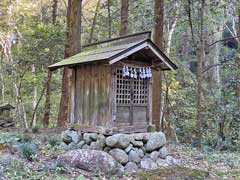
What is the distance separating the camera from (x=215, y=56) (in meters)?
18.6

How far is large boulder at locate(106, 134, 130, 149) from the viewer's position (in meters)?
7.04

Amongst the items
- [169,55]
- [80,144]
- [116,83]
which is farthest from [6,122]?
[116,83]

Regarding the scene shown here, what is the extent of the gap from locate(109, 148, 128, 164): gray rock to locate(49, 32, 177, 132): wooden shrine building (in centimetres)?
54

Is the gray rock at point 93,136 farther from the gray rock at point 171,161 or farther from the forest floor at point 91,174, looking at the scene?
the gray rock at point 171,161

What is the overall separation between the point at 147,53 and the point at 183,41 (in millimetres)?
11909

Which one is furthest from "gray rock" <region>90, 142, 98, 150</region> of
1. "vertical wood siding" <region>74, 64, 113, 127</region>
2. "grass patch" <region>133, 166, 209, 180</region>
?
"grass patch" <region>133, 166, 209, 180</region>

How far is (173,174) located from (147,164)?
2.61 ft

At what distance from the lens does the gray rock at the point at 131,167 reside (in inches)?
274

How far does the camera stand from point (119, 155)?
6.94 m

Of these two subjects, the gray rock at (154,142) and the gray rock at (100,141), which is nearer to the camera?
the gray rock at (100,141)

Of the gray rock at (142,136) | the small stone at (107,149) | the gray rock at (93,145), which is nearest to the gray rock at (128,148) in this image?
the gray rock at (142,136)

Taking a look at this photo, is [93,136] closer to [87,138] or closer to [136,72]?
[87,138]

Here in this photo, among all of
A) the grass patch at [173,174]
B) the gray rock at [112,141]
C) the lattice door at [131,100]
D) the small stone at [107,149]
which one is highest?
the lattice door at [131,100]

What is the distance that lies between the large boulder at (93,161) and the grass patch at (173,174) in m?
0.52
